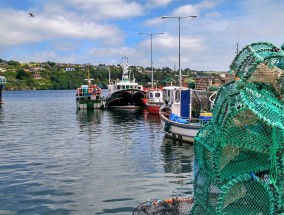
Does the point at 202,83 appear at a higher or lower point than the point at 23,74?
lower

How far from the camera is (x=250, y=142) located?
4730mm

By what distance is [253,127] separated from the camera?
483 centimetres

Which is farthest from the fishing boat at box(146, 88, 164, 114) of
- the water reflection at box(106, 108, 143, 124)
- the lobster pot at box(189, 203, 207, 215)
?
the lobster pot at box(189, 203, 207, 215)

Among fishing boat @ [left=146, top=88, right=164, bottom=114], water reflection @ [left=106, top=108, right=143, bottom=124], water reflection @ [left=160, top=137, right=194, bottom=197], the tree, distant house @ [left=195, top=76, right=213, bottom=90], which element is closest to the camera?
water reflection @ [left=160, top=137, right=194, bottom=197]

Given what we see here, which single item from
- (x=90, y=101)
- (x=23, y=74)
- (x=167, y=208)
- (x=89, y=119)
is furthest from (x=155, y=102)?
(x=23, y=74)

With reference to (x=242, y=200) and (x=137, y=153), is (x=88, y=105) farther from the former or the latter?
(x=242, y=200)

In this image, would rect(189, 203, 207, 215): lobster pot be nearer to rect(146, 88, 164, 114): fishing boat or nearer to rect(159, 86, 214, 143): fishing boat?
rect(159, 86, 214, 143): fishing boat

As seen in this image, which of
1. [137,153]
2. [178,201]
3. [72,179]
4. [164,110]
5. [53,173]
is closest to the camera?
[178,201]

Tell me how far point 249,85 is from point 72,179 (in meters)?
8.26

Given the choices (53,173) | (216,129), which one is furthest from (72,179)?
(216,129)

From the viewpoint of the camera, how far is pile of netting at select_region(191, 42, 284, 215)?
4629 millimetres

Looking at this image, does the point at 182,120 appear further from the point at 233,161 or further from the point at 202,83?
the point at 202,83

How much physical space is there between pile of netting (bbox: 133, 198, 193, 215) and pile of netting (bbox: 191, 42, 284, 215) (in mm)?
778

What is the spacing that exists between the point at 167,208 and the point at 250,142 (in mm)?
1999
